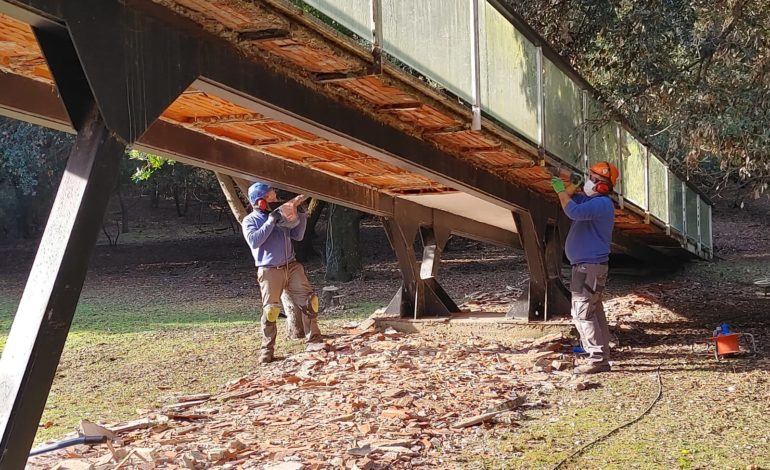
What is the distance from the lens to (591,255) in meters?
9.63

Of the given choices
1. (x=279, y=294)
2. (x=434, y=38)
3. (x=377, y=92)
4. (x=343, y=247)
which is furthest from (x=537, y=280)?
(x=343, y=247)

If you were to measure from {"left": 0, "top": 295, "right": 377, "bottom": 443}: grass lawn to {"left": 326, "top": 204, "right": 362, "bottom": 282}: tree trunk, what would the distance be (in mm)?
3416

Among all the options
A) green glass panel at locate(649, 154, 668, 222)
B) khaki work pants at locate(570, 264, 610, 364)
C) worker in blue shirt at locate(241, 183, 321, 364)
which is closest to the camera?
khaki work pants at locate(570, 264, 610, 364)

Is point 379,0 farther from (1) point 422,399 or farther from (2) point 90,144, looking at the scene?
(1) point 422,399

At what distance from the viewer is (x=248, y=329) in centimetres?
1353

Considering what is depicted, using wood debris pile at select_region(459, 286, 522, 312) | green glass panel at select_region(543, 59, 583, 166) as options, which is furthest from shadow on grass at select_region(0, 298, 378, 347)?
green glass panel at select_region(543, 59, 583, 166)

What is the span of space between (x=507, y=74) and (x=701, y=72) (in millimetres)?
1978

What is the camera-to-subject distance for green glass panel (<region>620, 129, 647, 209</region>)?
41.4 ft

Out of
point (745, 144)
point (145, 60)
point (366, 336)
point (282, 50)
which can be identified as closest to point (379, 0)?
point (282, 50)

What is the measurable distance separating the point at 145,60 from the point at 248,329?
9499mm

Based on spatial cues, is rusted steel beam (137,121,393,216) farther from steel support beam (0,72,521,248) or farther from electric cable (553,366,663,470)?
electric cable (553,366,663,470)

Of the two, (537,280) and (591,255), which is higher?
(591,255)

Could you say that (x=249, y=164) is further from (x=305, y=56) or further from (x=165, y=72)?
(x=165, y=72)

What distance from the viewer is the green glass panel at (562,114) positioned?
9.77 metres
